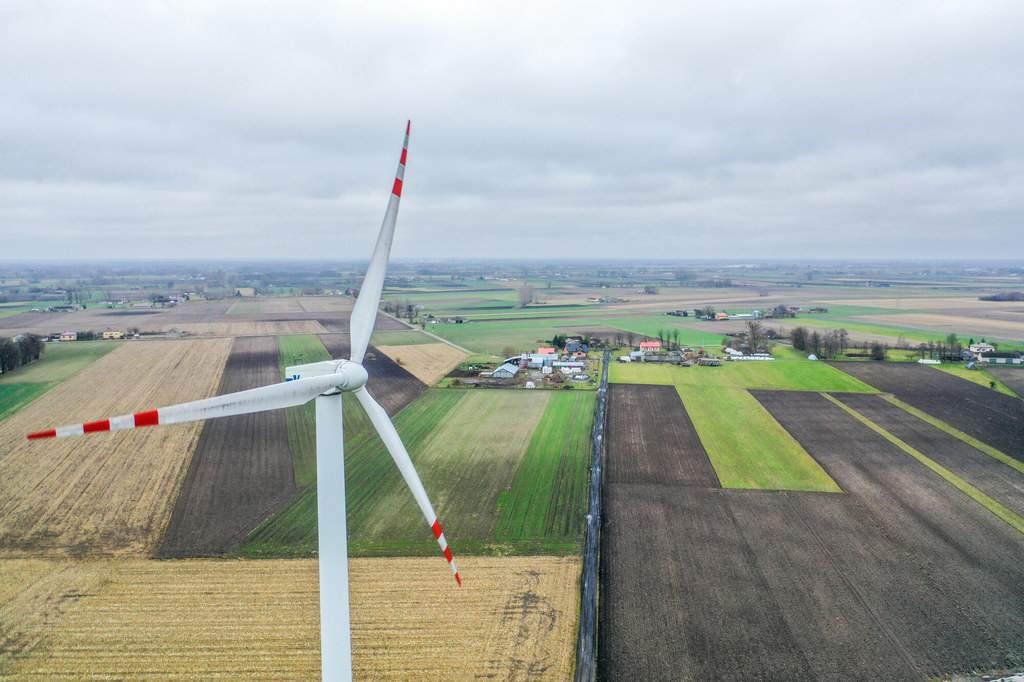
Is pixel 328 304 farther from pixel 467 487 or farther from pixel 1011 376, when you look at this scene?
pixel 1011 376

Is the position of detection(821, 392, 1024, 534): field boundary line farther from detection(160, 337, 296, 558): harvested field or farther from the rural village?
detection(160, 337, 296, 558): harvested field

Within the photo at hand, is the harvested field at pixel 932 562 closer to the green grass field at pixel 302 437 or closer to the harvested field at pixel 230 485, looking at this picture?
the harvested field at pixel 230 485

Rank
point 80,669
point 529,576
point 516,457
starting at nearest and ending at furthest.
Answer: point 80,669
point 529,576
point 516,457

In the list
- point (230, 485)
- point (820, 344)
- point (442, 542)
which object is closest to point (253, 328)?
point (230, 485)

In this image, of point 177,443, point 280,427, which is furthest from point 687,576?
point 177,443

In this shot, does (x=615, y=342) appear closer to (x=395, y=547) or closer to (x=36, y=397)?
(x=395, y=547)

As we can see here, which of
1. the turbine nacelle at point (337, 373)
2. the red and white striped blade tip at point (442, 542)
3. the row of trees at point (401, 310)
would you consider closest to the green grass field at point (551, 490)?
the red and white striped blade tip at point (442, 542)

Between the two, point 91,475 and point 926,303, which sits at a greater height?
point 926,303
